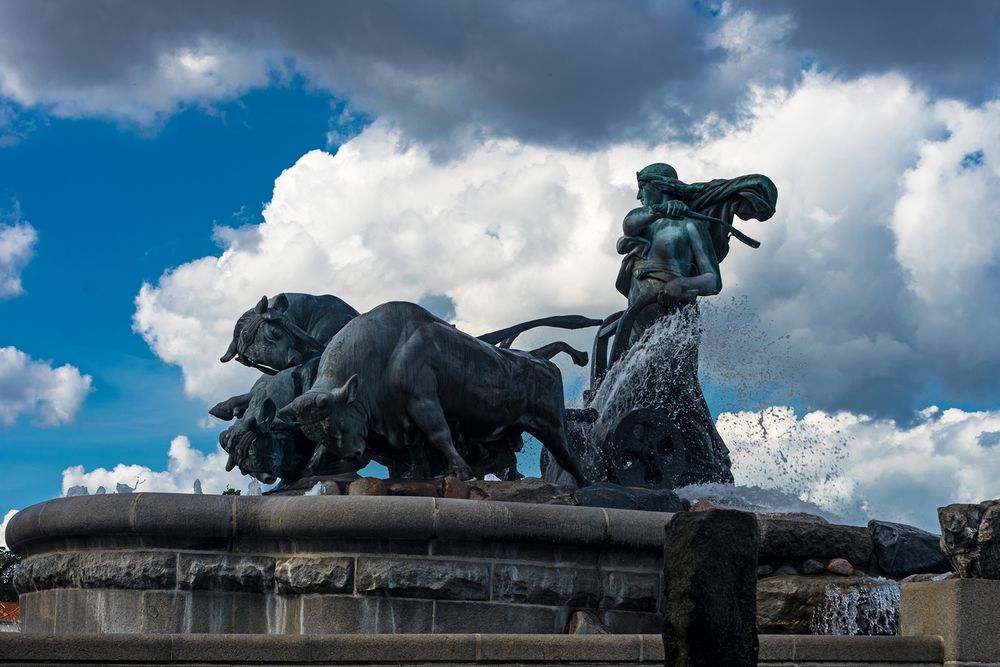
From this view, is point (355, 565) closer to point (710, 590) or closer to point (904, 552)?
point (710, 590)

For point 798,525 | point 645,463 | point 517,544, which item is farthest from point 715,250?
point 517,544

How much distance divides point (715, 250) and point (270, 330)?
5358 millimetres

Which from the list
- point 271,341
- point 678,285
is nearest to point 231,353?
point 271,341

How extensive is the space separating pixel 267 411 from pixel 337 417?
1.78 metres

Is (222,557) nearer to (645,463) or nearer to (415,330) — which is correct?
(415,330)

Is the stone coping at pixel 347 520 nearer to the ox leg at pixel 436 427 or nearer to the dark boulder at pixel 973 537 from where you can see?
the dark boulder at pixel 973 537

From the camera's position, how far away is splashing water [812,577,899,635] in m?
9.54

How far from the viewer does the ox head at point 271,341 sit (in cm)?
1376

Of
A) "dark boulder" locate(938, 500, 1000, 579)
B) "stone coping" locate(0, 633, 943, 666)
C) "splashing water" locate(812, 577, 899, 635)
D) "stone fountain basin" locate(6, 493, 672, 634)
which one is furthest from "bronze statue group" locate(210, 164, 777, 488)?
"dark boulder" locate(938, 500, 1000, 579)

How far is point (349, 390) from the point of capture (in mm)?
11164

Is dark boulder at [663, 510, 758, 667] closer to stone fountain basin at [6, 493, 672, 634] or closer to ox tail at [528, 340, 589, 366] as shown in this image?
stone fountain basin at [6, 493, 672, 634]

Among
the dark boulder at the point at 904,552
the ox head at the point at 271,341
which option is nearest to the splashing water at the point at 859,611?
the dark boulder at the point at 904,552

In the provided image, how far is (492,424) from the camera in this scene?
473 inches

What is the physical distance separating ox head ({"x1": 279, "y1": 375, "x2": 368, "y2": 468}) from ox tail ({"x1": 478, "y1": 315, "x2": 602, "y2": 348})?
126 inches
